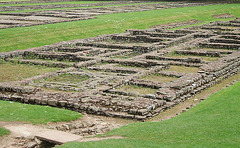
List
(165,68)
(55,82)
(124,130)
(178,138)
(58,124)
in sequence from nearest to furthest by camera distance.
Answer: (178,138) < (124,130) < (58,124) < (55,82) < (165,68)

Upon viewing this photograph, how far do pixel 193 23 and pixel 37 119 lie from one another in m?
29.7

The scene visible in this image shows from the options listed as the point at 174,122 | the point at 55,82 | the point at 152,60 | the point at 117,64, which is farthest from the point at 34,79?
the point at 174,122

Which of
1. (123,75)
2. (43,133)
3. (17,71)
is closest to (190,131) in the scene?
(43,133)

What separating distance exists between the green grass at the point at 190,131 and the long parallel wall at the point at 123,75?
1.95m

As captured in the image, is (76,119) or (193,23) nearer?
(76,119)

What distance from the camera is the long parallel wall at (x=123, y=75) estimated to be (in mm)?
13141

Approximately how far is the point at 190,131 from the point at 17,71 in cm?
1115

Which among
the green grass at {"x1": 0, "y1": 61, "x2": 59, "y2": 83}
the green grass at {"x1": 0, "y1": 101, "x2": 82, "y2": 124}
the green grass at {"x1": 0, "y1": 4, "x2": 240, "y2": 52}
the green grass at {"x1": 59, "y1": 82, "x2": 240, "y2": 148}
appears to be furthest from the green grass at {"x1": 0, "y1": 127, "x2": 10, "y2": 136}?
the green grass at {"x1": 0, "y1": 4, "x2": 240, "y2": 52}

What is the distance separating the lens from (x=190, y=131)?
367 inches

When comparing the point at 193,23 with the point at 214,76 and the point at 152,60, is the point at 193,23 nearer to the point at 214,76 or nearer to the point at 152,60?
the point at 152,60

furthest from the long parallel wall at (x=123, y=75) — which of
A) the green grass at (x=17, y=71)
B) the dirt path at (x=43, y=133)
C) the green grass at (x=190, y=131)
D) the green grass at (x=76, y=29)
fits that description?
the green grass at (x=190, y=131)

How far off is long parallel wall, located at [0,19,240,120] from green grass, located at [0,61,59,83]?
548 mm

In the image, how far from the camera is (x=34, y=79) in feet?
53.8

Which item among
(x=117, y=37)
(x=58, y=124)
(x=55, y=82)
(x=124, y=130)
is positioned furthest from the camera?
(x=117, y=37)
